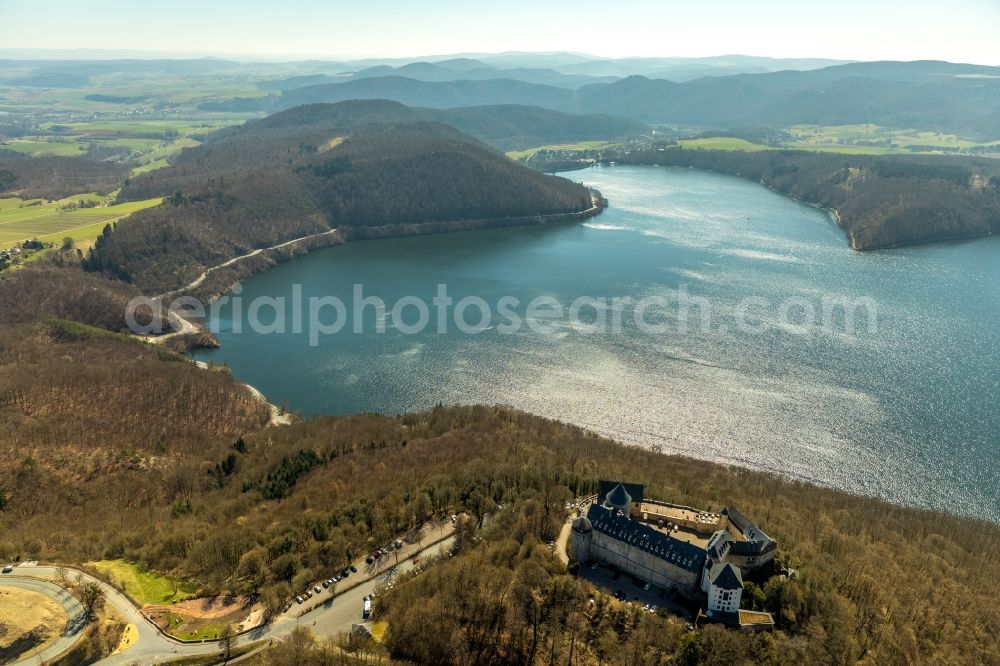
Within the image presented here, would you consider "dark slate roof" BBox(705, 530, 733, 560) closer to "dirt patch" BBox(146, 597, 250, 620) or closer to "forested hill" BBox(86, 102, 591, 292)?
"dirt patch" BBox(146, 597, 250, 620)

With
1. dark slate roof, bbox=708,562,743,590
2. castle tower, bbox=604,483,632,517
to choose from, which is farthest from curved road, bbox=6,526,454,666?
dark slate roof, bbox=708,562,743,590

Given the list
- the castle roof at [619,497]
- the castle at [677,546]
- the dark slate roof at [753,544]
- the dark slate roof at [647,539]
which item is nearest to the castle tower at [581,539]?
the castle at [677,546]

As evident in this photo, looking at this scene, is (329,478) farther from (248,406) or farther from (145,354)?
(145,354)

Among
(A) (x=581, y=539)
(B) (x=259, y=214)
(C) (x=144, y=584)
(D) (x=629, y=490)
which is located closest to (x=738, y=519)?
(D) (x=629, y=490)

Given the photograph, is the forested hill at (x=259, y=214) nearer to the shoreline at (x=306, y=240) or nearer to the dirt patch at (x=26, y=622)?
the shoreline at (x=306, y=240)

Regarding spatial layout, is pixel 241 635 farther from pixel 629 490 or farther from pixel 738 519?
pixel 738 519

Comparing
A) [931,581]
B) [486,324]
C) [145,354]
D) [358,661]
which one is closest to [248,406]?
[145,354]
